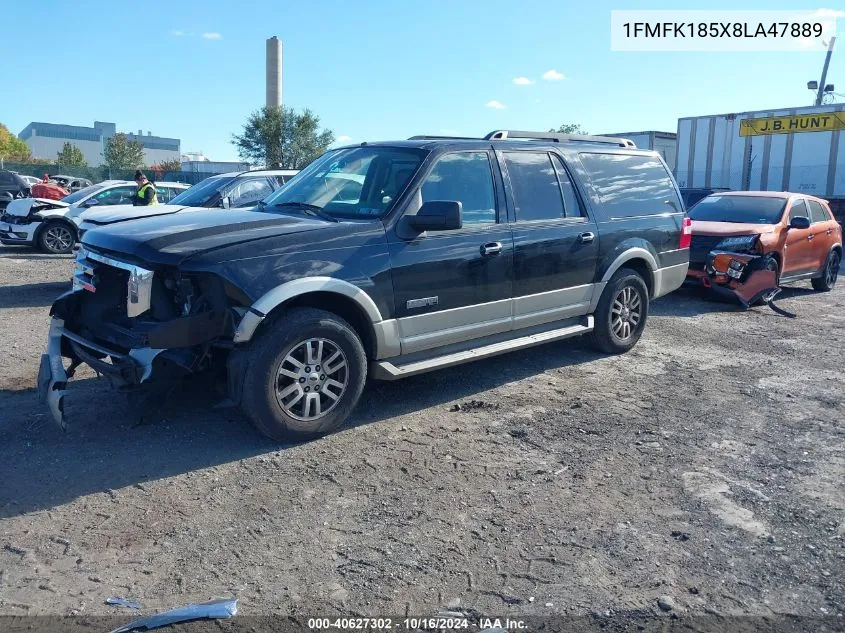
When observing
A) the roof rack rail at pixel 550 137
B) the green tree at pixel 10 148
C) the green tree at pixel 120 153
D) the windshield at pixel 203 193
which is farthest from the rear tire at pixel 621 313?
the green tree at pixel 10 148

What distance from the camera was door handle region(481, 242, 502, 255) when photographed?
5.76m

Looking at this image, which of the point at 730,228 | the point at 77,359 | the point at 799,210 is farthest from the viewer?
the point at 799,210

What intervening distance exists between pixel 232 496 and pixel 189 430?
1106 millimetres

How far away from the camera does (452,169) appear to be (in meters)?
5.77

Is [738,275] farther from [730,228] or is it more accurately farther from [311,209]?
[311,209]

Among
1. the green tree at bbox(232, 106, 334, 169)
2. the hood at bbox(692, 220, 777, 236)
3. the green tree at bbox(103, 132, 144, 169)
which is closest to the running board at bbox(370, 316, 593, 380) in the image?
the hood at bbox(692, 220, 777, 236)

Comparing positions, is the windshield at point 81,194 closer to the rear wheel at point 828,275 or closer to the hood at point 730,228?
the hood at point 730,228

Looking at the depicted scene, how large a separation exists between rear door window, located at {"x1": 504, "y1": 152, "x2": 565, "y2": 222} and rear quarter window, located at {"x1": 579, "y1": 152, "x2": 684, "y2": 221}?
22.2 inches

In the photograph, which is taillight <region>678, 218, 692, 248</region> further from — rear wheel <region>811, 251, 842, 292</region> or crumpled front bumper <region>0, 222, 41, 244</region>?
crumpled front bumper <region>0, 222, 41, 244</region>

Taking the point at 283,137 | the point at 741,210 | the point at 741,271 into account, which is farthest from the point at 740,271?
the point at 283,137

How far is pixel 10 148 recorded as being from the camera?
77375 millimetres

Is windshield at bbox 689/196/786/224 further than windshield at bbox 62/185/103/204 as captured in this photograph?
No

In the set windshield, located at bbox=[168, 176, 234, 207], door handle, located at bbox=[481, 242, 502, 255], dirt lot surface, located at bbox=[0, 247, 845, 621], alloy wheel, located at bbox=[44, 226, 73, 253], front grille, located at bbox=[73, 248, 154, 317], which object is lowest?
dirt lot surface, located at bbox=[0, 247, 845, 621]

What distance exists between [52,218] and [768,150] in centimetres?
2402
